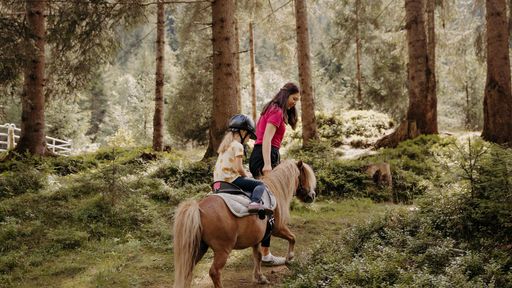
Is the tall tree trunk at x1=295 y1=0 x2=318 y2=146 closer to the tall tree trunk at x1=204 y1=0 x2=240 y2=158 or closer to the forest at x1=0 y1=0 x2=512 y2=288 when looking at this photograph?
the forest at x1=0 y1=0 x2=512 y2=288

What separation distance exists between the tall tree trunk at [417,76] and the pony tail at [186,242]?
10.1 metres

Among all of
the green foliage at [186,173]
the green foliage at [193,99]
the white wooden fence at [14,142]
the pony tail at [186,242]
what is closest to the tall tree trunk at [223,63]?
the green foliage at [186,173]

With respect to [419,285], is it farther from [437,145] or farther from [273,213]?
[437,145]

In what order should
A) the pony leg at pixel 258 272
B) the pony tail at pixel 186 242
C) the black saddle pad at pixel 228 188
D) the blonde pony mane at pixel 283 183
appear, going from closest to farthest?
the pony tail at pixel 186 242, the black saddle pad at pixel 228 188, the pony leg at pixel 258 272, the blonde pony mane at pixel 283 183

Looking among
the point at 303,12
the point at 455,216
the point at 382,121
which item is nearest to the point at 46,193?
the point at 455,216

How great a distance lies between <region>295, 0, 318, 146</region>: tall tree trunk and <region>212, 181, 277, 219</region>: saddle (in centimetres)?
904

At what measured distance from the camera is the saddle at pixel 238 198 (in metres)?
4.95

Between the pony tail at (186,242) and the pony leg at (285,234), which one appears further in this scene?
the pony leg at (285,234)

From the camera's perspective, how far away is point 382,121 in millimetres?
17547

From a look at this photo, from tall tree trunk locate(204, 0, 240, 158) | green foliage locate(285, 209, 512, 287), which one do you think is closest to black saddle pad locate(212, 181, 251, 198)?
green foliage locate(285, 209, 512, 287)

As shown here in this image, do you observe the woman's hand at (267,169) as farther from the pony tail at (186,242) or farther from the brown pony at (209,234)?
the pony tail at (186,242)

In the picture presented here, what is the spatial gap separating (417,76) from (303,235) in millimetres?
7552

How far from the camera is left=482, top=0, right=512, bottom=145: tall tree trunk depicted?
11.9 m

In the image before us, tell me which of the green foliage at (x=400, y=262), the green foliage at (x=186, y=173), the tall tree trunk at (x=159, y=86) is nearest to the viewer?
the green foliage at (x=400, y=262)
